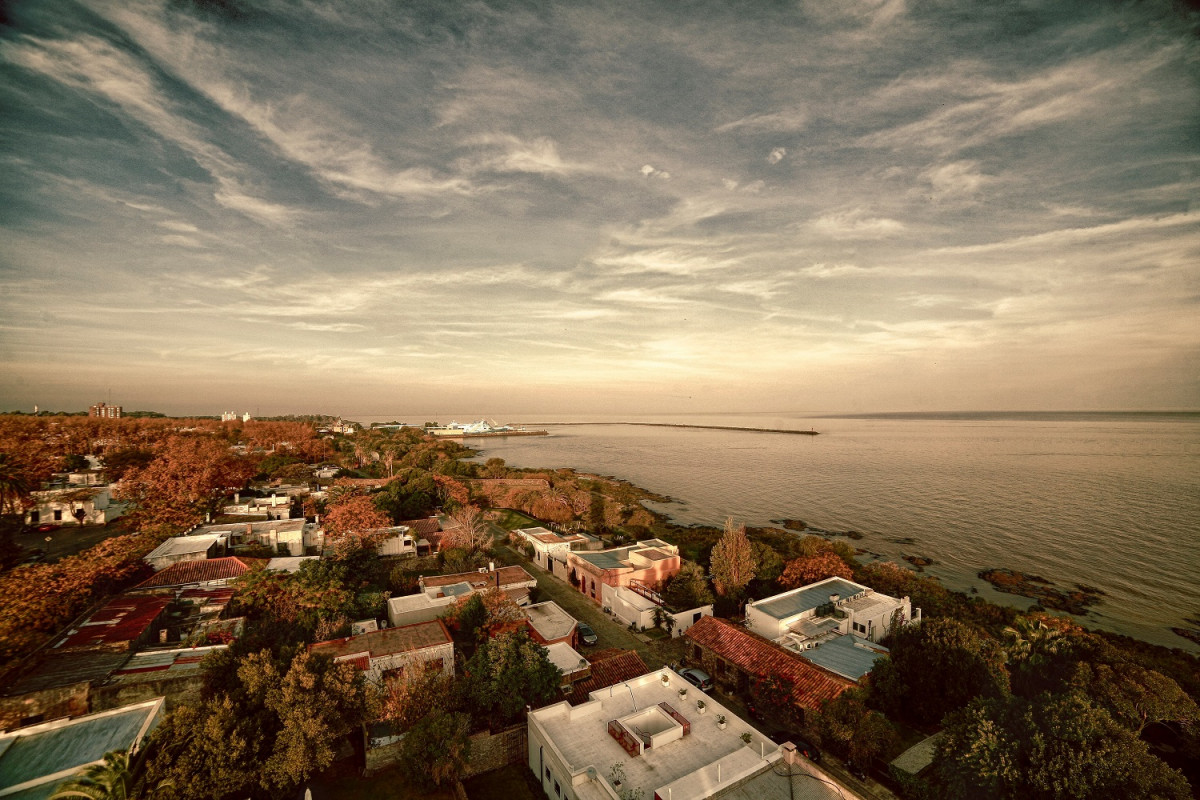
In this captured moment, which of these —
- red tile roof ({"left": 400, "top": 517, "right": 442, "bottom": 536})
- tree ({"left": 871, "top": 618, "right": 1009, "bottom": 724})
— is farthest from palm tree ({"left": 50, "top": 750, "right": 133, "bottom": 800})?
red tile roof ({"left": 400, "top": 517, "right": 442, "bottom": 536})

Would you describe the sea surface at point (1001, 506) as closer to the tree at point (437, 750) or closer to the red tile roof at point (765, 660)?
the red tile roof at point (765, 660)

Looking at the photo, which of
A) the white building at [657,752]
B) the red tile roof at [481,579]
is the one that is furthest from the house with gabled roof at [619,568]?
the white building at [657,752]

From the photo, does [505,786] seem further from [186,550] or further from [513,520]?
[513,520]

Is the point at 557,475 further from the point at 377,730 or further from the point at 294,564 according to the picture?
the point at 377,730

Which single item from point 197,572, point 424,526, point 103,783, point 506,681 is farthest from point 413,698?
point 424,526

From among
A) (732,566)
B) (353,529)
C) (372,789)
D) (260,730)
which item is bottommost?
(372,789)

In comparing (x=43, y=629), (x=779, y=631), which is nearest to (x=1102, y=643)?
(x=779, y=631)
